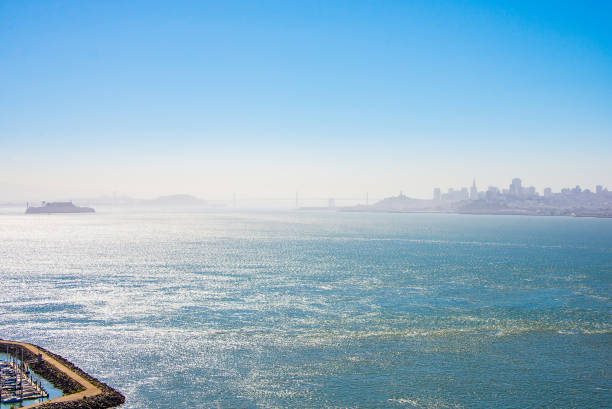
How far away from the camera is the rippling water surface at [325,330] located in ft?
89.2

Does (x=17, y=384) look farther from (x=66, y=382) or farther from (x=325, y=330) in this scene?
(x=325, y=330)

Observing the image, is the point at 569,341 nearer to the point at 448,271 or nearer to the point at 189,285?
the point at 448,271

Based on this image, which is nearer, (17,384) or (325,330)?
(17,384)

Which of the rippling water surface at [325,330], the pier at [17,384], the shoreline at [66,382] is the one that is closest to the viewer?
the shoreline at [66,382]

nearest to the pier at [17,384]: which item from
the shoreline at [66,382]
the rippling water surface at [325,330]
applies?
the shoreline at [66,382]

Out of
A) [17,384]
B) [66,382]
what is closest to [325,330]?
[66,382]

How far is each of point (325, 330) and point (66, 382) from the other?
1984 centimetres

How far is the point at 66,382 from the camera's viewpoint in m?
26.3

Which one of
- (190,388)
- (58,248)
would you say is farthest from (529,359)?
(58,248)

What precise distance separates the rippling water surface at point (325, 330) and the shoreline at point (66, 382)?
1229 millimetres

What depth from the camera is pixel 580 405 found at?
25.7 metres

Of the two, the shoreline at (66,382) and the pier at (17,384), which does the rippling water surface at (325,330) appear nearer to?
the shoreline at (66,382)

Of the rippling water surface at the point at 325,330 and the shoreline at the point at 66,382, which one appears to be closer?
the shoreline at the point at 66,382

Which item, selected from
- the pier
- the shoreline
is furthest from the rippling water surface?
the pier
